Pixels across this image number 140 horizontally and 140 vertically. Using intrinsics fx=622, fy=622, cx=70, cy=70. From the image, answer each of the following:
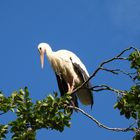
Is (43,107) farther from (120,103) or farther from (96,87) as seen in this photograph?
(96,87)

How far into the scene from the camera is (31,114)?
969 cm

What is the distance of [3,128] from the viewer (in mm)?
9445

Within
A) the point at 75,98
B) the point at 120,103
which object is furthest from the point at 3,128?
the point at 75,98

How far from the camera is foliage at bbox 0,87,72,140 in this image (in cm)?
947

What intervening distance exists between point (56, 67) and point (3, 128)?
5944 millimetres

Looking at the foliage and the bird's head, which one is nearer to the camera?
the foliage

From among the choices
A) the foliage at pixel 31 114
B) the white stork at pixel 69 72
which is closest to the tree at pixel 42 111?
the foliage at pixel 31 114

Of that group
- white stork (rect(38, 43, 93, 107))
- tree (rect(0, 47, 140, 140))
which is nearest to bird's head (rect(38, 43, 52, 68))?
white stork (rect(38, 43, 93, 107))

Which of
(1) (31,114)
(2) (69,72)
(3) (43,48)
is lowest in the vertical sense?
(1) (31,114)

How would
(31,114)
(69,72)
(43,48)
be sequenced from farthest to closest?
(43,48) → (69,72) → (31,114)

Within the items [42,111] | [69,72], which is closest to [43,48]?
[69,72]

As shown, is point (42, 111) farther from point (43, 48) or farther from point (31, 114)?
point (43, 48)

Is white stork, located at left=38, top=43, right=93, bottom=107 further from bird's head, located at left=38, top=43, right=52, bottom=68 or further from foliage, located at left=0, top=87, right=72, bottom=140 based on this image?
foliage, located at left=0, top=87, right=72, bottom=140

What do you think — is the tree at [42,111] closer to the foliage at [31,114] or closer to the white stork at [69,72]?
the foliage at [31,114]
